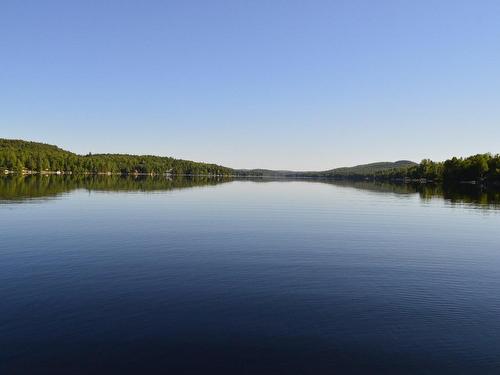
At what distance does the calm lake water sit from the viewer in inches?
606

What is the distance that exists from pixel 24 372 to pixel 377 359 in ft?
43.1

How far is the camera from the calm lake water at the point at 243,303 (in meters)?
15.4

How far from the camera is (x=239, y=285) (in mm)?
24766

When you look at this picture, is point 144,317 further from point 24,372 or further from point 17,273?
point 17,273

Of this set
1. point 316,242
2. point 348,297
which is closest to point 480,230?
point 316,242

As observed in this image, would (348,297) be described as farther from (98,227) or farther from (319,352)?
(98,227)

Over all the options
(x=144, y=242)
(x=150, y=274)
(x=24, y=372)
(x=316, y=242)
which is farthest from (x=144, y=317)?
(x=316, y=242)

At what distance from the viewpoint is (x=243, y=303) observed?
21.4 metres

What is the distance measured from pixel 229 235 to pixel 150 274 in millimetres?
17850

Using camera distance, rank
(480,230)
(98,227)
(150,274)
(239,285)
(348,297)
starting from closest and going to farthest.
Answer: (348,297)
(239,285)
(150,274)
(98,227)
(480,230)

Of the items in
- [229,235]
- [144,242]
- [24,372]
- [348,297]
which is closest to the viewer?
[24,372]

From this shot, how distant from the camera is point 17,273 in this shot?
85.7ft

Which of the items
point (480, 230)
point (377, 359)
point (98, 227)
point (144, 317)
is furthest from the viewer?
point (480, 230)

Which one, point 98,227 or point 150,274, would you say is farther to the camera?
point 98,227
